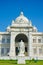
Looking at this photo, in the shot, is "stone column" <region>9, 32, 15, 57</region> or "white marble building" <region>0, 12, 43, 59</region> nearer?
"stone column" <region>9, 32, 15, 57</region>

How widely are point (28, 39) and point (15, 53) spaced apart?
5243 mm

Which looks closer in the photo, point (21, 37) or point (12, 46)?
point (12, 46)

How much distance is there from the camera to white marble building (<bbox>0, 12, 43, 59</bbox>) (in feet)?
175

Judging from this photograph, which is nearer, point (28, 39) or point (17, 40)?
point (28, 39)

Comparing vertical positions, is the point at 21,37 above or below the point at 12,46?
above

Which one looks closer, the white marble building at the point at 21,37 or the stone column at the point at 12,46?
the stone column at the point at 12,46

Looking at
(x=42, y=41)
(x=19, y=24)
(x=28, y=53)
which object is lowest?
Result: (x=28, y=53)

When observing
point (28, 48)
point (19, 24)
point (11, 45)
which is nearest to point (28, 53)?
point (28, 48)

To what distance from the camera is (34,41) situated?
5700cm

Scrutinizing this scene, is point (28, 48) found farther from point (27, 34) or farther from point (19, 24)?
point (19, 24)

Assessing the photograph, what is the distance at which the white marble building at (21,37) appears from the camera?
175 ft

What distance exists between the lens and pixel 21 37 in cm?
5806

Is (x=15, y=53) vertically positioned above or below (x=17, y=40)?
below

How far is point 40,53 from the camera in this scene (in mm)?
56000
